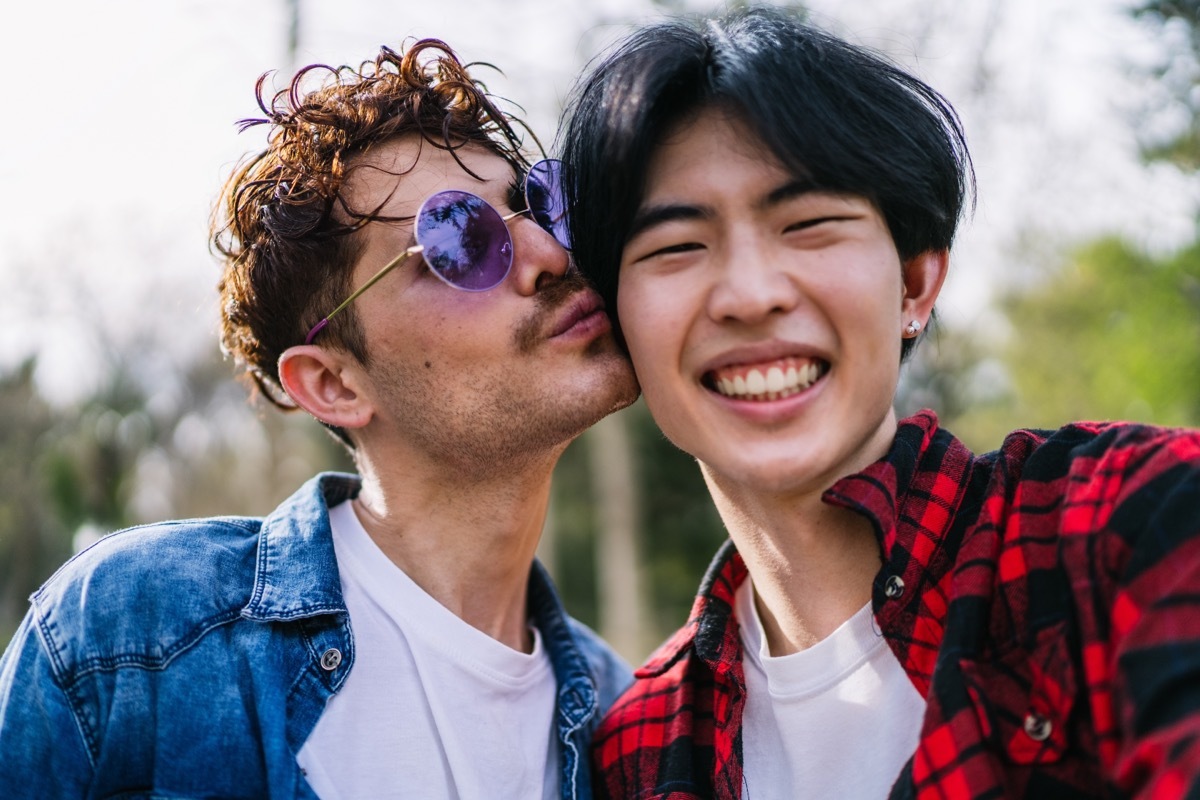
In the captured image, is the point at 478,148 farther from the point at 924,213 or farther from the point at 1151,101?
the point at 1151,101

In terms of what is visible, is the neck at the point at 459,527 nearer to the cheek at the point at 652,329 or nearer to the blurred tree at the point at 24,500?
the cheek at the point at 652,329

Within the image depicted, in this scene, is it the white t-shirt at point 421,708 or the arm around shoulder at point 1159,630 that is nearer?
the arm around shoulder at point 1159,630

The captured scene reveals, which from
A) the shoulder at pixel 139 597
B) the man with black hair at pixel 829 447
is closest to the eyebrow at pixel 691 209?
the man with black hair at pixel 829 447

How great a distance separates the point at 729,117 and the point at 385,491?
1713 mm

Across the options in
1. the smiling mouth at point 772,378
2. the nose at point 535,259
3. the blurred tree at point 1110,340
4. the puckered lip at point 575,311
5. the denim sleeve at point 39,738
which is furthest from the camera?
the blurred tree at point 1110,340

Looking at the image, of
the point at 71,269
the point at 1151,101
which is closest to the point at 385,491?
the point at 1151,101

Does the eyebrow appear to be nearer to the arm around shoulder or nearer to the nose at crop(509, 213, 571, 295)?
the nose at crop(509, 213, 571, 295)

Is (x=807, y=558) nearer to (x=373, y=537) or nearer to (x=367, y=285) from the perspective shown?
(x=373, y=537)

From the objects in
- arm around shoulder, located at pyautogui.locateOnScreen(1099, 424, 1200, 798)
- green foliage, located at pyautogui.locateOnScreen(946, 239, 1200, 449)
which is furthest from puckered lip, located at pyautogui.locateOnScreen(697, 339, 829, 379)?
green foliage, located at pyautogui.locateOnScreen(946, 239, 1200, 449)

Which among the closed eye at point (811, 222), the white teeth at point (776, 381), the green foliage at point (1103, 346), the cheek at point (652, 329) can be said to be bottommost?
the white teeth at point (776, 381)

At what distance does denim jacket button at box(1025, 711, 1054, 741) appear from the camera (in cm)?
198

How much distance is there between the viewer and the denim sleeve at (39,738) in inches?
102

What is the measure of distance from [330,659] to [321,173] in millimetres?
1566

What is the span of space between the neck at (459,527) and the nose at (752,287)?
1202 mm
